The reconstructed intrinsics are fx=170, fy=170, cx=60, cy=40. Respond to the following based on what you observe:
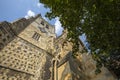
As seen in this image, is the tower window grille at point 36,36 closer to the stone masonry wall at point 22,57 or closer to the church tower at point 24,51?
the church tower at point 24,51

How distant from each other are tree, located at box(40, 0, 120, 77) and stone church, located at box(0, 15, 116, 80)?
4.01 m

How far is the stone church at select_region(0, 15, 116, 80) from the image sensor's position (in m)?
14.6

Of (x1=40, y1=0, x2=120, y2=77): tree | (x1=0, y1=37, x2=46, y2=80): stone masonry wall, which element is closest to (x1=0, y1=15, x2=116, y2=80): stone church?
(x1=0, y1=37, x2=46, y2=80): stone masonry wall

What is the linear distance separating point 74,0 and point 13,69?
10.8 metres

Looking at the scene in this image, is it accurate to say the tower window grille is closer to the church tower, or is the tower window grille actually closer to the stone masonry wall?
the church tower

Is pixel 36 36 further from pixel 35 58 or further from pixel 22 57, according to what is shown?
pixel 22 57

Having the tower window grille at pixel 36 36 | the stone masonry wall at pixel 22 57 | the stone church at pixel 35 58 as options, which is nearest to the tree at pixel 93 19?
the stone church at pixel 35 58

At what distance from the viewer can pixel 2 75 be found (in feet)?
51.4

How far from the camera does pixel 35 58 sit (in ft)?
68.1

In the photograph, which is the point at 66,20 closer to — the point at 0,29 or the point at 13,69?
the point at 13,69

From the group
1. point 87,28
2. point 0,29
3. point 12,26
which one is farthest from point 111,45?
point 12,26

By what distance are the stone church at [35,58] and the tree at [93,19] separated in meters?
4.01

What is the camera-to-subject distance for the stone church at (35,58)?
47.8 feet

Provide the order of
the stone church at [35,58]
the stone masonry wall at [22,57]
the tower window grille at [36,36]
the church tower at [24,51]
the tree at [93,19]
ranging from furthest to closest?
the tower window grille at [36,36] < the stone masonry wall at [22,57] < the church tower at [24,51] < the stone church at [35,58] < the tree at [93,19]
